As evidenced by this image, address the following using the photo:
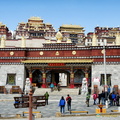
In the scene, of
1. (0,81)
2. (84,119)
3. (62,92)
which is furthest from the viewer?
(0,81)

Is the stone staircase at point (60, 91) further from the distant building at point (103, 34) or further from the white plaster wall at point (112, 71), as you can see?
the distant building at point (103, 34)

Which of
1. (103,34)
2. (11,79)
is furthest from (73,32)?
(11,79)

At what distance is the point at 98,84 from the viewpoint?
31.0m

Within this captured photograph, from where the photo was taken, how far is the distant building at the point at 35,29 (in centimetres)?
8012

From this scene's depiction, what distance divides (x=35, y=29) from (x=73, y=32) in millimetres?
15675

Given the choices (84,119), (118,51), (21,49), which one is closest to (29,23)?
(21,49)

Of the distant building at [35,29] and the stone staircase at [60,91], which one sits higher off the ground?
the distant building at [35,29]

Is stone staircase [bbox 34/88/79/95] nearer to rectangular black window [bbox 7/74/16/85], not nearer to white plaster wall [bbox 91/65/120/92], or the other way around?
white plaster wall [bbox 91/65/120/92]

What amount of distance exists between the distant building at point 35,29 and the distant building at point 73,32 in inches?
249

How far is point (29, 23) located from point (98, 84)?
59061mm

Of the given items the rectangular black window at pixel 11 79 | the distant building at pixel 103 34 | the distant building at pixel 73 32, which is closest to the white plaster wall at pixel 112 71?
the rectangular black window at pixel 11 79

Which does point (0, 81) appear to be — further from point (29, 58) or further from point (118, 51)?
point (118, 51)

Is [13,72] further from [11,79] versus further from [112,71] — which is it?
[112,71]

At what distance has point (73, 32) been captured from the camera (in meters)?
89.1
